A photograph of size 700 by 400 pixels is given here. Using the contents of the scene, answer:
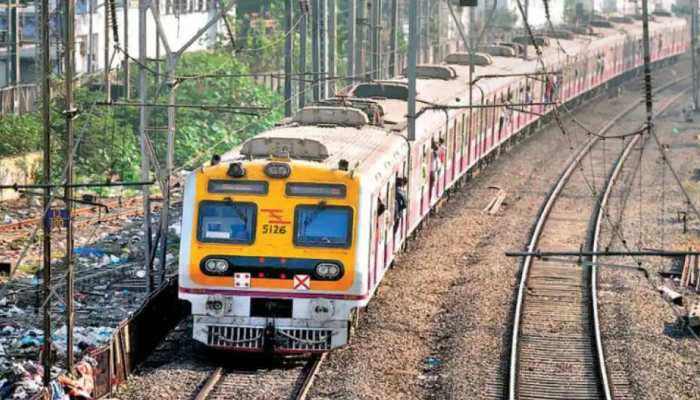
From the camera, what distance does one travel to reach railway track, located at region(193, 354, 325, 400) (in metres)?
15.9

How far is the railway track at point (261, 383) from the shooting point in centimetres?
1588

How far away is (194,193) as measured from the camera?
55.0ft

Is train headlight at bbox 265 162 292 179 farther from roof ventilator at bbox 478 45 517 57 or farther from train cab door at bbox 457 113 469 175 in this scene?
roof ventilator at bbox 478 45 517 57

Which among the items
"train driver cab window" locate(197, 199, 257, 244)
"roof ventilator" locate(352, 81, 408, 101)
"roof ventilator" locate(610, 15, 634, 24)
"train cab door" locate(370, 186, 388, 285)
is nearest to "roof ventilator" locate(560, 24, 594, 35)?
"roof ventilator" locate(610, 15, 634, 24)

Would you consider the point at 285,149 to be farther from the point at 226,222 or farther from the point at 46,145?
the point at 46,145

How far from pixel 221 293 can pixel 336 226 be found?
1509 millimetres

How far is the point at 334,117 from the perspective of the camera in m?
21.2

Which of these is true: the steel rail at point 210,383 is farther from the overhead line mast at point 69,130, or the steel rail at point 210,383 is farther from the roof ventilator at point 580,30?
the roof ventilator at point 580,30

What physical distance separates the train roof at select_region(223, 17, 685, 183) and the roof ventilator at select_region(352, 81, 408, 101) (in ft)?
0.08

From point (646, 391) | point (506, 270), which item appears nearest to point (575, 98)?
point (506, 270)

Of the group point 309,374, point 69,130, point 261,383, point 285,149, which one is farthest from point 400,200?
point 69,130

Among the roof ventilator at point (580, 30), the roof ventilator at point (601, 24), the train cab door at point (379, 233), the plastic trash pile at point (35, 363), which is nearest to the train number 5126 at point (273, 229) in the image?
the train cab door at point (379, 233)

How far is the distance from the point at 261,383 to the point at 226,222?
1.87 m

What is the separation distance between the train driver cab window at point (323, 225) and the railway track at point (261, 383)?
148 centimetres
